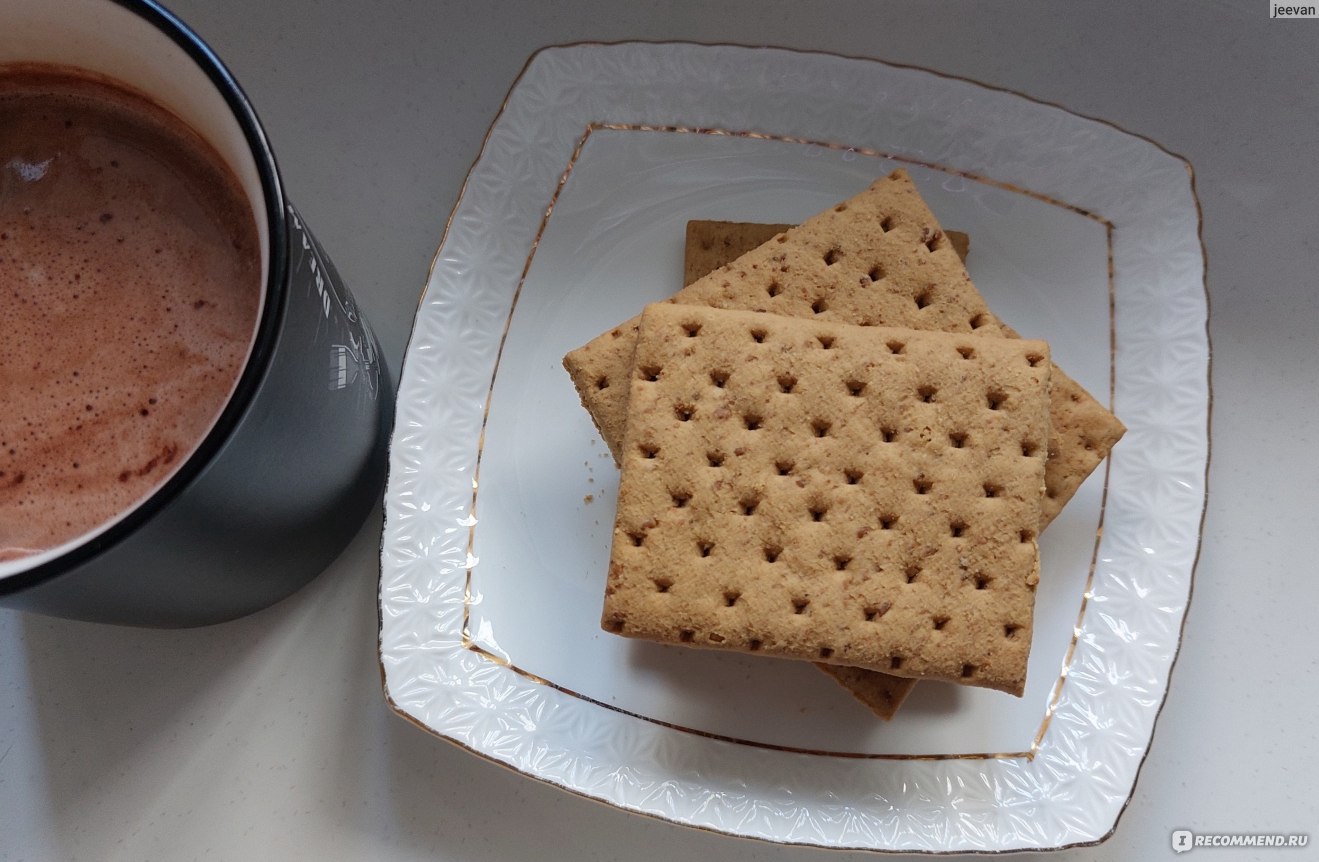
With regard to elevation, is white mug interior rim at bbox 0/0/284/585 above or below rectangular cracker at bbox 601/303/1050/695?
above

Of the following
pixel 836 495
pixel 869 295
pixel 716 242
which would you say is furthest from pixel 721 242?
pixel 836 495

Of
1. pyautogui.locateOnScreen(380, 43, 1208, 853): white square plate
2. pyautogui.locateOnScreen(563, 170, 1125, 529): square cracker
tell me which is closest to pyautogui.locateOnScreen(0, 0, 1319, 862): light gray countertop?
pyautogui.locateOnScreen(380, 43, 1208, 853): white square plate

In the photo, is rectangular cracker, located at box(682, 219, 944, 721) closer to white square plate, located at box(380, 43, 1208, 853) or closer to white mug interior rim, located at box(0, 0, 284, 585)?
white square plate, located at box(380, 43, 1208, 853)

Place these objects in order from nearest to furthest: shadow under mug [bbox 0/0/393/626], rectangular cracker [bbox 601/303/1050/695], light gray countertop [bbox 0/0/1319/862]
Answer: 1. shadow under mug [bbox 0/0/393/626]
2. rectangular cracker [bbox 601/303/1050/695]
3. light gray countertop [bbox 0/0/1319/862]

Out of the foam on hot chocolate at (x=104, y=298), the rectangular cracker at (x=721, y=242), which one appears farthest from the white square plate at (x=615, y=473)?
the foam on hot chocolate at (x=104, y=298)

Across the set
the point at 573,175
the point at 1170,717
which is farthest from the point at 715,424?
the point at 1170,717

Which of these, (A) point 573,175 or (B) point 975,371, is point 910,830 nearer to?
(B) point 975,371

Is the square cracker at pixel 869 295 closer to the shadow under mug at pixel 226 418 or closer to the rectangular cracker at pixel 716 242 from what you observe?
the rectangular cracker at pixel 716 242
